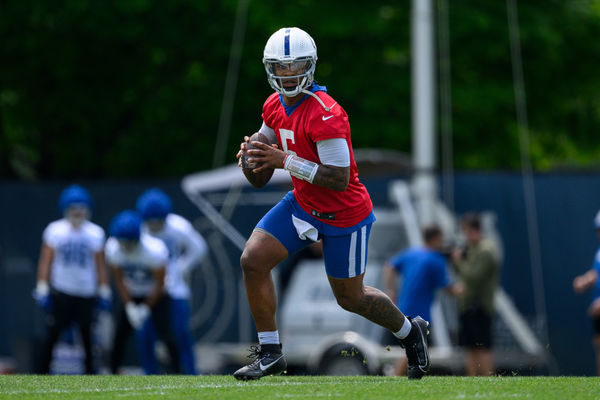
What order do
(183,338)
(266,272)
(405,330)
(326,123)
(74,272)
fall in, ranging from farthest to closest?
(74,272) < (183,338) < (405,330) < (266,272) < (326,123)

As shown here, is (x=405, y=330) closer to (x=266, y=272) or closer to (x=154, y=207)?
(x=266, y=272)

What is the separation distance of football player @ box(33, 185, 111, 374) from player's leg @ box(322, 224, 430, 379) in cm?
525

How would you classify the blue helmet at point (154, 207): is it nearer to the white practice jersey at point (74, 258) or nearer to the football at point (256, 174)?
the white practice jersey at point (74, 258)

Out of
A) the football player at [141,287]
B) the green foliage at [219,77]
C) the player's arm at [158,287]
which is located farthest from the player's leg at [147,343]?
the green foliage at [219,77]

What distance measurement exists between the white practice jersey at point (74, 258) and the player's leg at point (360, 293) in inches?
215

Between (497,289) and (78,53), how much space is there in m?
8.84

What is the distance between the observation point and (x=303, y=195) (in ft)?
22.4

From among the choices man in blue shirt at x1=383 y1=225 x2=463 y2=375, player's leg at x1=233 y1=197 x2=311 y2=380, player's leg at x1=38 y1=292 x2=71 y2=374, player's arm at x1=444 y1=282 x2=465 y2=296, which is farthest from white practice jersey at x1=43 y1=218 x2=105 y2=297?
player's leg at x1=233 y1=197 x2=311 y2=380

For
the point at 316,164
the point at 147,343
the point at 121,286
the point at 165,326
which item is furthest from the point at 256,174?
the point at 121,286

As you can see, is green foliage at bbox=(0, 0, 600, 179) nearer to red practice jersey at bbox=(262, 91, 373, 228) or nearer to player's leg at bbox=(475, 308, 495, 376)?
player's leg at bbox=(475, 308, 495, 376)

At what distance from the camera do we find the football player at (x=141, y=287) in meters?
11.5

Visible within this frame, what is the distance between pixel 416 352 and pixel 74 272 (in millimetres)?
5570

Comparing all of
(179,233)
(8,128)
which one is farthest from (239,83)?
(179,233)

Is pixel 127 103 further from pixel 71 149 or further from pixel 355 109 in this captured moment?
pixel 355 109
